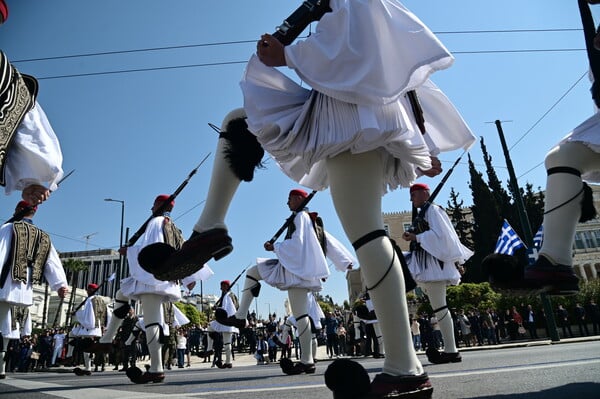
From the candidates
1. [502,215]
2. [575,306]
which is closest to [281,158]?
[575,306]

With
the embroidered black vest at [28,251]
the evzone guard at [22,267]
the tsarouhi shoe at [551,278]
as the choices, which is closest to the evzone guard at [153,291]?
the evzone guard at [22,267]

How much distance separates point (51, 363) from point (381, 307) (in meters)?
26.9

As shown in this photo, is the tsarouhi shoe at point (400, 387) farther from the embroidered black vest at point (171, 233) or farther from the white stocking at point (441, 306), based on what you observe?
the embroidered black vest at point (171, 233)

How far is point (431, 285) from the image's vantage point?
18.1 feet

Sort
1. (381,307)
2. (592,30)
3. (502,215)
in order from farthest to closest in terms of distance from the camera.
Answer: (502,215), (592,30), (381,307)

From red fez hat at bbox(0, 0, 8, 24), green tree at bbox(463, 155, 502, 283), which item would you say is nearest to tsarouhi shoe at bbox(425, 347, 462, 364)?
red fez hat at bbox(0, 0, 8, 24)

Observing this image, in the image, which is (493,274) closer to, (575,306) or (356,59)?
(356,59)

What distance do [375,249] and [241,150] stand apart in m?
0.92

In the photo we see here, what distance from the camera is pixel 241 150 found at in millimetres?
2223

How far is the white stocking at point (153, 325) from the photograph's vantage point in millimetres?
5403

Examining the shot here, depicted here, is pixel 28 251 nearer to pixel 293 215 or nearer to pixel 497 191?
pixel 293 215

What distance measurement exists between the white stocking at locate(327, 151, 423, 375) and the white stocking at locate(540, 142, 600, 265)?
1034 mm

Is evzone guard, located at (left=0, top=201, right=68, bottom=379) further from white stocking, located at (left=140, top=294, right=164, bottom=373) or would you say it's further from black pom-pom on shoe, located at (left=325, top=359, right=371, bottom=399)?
black pom-pom on shoe, located at (left=325, top=359, right=371, bottom=399)

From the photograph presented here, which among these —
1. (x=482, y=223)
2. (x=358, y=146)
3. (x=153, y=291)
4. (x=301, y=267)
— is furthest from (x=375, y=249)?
(x=482, y=223)
